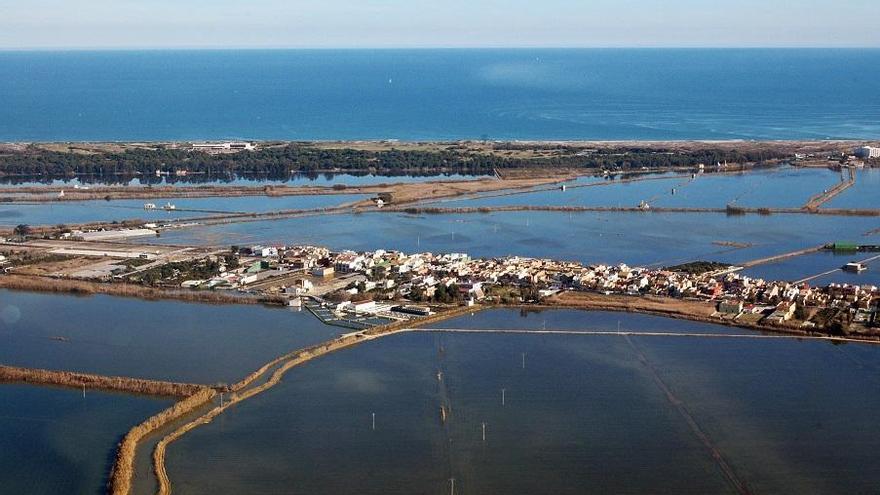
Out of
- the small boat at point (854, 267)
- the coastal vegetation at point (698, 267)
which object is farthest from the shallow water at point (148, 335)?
the small boat at point (854, 267)

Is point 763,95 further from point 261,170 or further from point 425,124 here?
point 261,170

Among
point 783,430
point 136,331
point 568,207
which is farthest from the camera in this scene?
point 568,207

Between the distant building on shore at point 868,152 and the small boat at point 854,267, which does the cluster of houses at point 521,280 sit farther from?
the distant building on shore at point 868,152

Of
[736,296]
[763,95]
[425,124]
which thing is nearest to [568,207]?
[736,296]

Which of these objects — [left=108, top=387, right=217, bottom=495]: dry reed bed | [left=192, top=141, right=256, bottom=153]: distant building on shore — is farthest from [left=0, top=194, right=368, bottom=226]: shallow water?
[left=108, top=387, right=217, bottom=495]: dry reed bed

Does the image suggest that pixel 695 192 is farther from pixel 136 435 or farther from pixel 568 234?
pixel 136 435

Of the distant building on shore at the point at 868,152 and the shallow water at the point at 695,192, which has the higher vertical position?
the distant building on shore at the point at 868,152

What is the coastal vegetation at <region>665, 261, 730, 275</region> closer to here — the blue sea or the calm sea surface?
the calm sea surface
